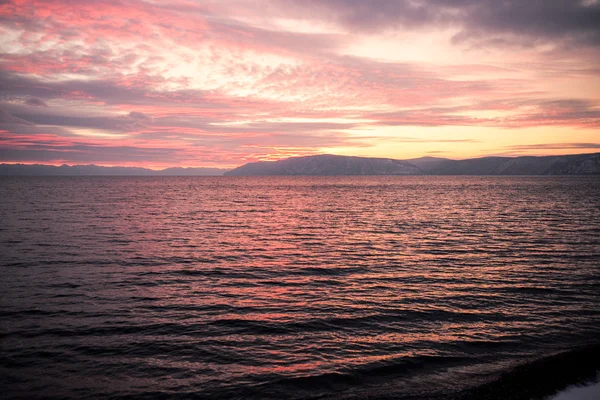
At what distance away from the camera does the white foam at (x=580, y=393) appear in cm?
1066

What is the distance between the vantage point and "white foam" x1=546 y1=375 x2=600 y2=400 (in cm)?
1066

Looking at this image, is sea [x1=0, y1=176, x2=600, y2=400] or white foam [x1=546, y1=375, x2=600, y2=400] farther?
sea [x1=0, y1=176, x2=600, y2=400]

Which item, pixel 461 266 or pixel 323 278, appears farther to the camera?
pixel 461 266

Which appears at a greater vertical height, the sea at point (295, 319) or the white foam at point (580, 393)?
the white foam at point (580, 393)

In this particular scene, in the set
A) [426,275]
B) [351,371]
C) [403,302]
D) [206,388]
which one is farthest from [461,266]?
[206,388]

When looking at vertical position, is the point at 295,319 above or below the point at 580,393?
below

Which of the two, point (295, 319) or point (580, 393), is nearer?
point (580, 393)

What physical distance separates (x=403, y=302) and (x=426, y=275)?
6771mm

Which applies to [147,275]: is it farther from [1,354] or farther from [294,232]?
[294,232]

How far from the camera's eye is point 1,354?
14.4 meters

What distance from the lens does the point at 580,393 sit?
10.9m

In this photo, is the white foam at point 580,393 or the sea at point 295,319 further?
the sea at point 295,319

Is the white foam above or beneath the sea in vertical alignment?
above

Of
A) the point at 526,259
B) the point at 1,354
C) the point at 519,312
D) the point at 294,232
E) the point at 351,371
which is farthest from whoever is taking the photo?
the point at 294,232
